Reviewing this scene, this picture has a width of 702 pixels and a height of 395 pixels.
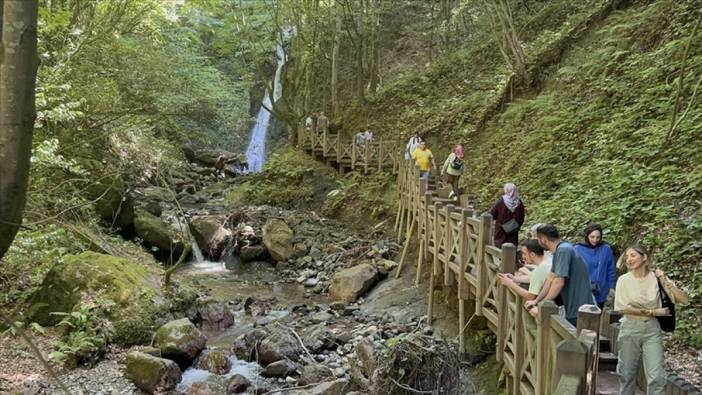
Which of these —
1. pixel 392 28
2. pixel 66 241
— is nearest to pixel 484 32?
pixel 392 28

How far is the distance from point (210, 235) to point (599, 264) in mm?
13957

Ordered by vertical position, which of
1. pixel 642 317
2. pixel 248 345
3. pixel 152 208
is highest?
pixel 642 317

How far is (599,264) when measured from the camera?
5910 millimetres

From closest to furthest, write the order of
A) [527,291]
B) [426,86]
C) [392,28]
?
[527,291] < [426,86] < [392,28]

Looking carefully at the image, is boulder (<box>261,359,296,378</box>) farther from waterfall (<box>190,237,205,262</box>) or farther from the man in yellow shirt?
waterfall (<box>190,237,205,262</box>)

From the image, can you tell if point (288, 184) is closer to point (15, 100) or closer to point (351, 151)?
point (351, 151)

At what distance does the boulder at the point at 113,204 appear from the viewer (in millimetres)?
14469

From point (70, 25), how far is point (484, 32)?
1759 cm

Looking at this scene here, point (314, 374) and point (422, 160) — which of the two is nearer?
point (314, 374)

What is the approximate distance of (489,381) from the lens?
24.8ft

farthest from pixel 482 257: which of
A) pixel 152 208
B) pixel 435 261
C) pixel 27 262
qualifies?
pixel 152 208

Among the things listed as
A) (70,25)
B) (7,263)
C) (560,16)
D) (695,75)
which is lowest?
(7,263)

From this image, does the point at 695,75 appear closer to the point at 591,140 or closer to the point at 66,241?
the point at 591,140

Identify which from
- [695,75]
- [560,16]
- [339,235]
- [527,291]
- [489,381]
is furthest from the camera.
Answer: [560,16]
